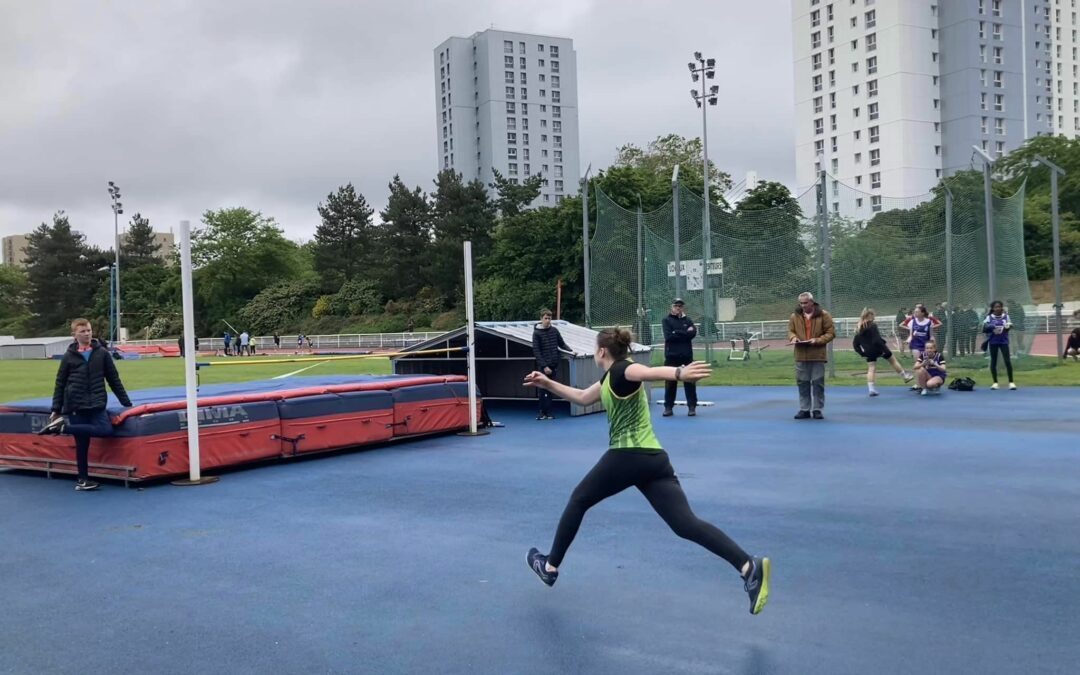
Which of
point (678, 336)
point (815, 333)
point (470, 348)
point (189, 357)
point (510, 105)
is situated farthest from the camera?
point (510, 105)

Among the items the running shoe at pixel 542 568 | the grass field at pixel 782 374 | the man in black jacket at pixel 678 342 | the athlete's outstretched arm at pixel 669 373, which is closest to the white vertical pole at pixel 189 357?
the running shoe at pixel 542 568

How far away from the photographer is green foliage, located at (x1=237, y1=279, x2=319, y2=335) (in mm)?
75375

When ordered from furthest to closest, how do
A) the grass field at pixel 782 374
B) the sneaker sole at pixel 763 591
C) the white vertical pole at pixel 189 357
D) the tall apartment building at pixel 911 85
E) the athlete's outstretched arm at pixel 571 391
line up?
the tall apartment building at pixel 911 85 < the grass field at pixel 782 374 < the white vertical pole at pixel 189 357 < the athlete's outstretched arm at pixel 571 391 < the sneaker sole at pixel 763 591

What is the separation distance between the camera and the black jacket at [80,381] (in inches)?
363

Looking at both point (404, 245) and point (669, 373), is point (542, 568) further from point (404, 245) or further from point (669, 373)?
point (404, 245)

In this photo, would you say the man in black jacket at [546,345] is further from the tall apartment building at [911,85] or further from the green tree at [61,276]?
the green tree at [61,276]

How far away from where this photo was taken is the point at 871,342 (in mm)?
16750

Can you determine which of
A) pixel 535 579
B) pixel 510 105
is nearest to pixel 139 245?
pixel 510 105

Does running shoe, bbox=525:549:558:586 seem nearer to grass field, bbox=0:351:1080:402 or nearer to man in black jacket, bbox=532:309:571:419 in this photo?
man in black jacket, bbox=532:309:571:419

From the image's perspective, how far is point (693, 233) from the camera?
910 inches

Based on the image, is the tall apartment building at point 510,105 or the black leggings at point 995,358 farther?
the tall apartment building at point 510,105

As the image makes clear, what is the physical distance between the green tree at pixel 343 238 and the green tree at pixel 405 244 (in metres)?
4.50

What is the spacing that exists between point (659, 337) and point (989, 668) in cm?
1818

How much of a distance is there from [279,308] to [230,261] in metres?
9.20
